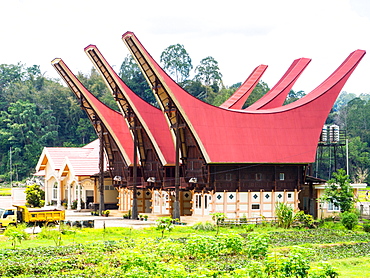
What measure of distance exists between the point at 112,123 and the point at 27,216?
13430 mm

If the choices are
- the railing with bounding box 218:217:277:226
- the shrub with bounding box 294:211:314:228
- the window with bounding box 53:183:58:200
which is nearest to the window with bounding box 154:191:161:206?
the railing with bounding box 218:217:277:226

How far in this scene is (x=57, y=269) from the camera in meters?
18.3

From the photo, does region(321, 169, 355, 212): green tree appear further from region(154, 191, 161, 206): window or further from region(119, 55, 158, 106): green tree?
region(119, 55, 158, 106): green tree

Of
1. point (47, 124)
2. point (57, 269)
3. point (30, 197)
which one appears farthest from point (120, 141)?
point (47, 124)

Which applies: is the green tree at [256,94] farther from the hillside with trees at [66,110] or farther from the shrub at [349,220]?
the shrub at [349,220]

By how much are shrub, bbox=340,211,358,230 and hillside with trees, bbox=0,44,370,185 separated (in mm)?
33567

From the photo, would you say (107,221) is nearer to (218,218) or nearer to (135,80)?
(218,218)

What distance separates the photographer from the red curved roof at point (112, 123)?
41.2m

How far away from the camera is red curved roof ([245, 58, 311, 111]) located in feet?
141

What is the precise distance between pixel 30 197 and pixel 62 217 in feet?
59.4

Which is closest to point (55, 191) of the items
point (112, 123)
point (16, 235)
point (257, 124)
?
point (112, 123)

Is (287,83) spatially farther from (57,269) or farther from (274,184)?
(57,269)

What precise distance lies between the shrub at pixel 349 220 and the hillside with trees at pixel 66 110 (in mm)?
33567

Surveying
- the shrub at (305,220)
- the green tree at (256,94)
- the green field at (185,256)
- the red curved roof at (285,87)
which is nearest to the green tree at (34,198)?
the red curved roof at (285,87)
